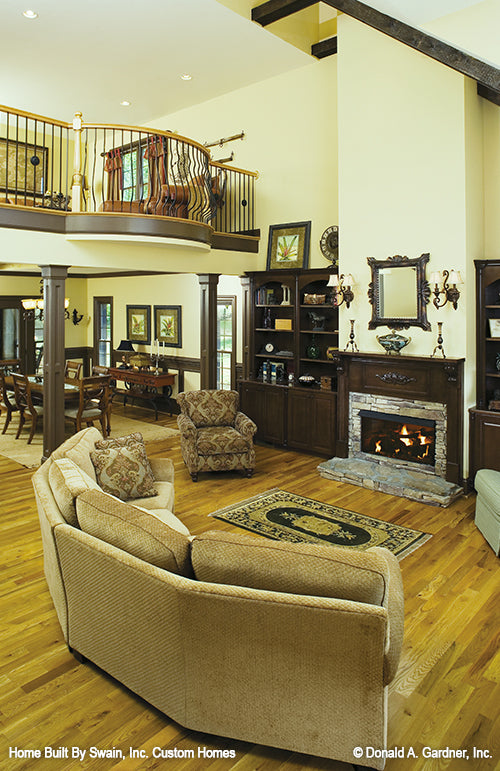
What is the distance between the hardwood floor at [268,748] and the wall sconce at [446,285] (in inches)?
91.8

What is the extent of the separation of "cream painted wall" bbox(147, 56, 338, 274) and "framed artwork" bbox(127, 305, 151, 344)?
3259 millimetres

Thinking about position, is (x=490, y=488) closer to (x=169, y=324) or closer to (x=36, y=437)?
(x=36, y=437)

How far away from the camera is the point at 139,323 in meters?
11.2

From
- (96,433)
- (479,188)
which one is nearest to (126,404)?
(96,433)

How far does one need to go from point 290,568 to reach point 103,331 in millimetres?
10750

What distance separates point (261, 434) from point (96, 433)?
392 cm

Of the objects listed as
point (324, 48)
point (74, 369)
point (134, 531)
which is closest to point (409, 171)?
point (324, 48)

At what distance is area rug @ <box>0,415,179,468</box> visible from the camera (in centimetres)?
729

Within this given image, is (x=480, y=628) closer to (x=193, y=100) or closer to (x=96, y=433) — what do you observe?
(x=96, y=433)

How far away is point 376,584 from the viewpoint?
7.11 feet

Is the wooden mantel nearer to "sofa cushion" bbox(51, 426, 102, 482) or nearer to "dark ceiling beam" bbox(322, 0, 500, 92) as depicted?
"dark ceiling beam" bbox(322, 0, 500, 92)

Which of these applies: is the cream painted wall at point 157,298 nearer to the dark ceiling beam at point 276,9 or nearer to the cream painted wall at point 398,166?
the cream painted wall at point 398,166

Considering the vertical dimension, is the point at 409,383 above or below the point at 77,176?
below

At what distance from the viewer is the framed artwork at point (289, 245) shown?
789 cm
